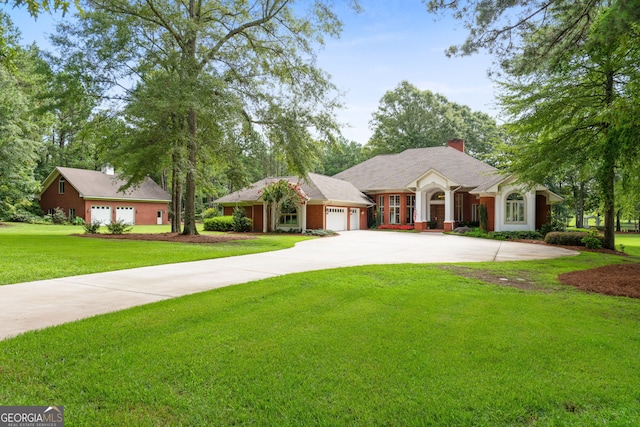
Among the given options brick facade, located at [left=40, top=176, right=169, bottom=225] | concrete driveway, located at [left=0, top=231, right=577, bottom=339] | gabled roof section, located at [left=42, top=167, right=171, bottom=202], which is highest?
gabled roof section, located at [left=42, top=167, right=171, bottom=202]

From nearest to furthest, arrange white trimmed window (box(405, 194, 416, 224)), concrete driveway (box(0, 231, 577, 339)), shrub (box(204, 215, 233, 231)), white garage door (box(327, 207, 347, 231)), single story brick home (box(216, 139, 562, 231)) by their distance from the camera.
Result: 1. concrete driveway (box(0, 231, 577, 339))
2. single story brick home (box(216, 139, 562, 231))
3. white garage door (box(327, 207, 347, 231))
4. shrub (box(204, 215, 233, 231))
5. white trimmed window (box(405, 194, 416, 224))

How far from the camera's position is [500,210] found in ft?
77.7

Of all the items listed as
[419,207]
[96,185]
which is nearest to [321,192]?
[419,207]

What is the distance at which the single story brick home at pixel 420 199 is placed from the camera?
23609mm

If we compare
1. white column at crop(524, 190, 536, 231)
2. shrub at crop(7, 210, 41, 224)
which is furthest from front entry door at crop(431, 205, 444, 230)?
shrub at crop(7, 210, 41, 224)

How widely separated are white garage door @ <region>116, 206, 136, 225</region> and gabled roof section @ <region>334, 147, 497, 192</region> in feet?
66.7

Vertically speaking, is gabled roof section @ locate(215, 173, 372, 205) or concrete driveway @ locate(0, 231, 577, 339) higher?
gabled roof section @ locate(215, 173, 372, 205)

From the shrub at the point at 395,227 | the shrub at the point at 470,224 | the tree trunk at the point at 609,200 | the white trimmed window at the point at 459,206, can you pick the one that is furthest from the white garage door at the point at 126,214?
the tree trunk at the point at 609,200

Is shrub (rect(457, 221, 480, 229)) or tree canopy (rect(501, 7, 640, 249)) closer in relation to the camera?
tree canopy (rect(501, 7, 640, 249))

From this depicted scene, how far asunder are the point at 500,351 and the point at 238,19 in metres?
19.5

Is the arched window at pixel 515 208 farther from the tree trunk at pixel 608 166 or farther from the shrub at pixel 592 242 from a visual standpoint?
the tree trunk at pixel 608 166

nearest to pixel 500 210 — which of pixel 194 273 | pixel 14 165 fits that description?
pixel 194 273

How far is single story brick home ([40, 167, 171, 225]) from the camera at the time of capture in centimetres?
3431

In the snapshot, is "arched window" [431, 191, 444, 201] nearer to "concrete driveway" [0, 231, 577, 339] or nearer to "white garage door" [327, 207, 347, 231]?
"white garage door" [327, 207, 347, 231]
